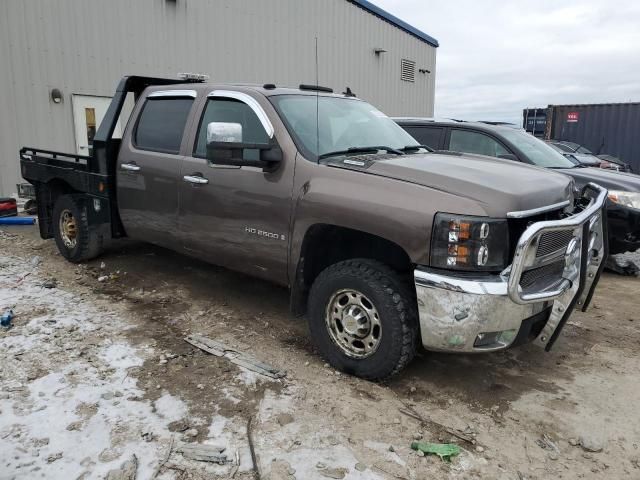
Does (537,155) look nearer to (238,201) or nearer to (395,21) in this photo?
(238,201)

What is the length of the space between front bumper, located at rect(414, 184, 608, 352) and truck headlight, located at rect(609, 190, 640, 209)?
9.02 ft

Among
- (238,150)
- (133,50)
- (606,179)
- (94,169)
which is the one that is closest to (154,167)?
(94,169)

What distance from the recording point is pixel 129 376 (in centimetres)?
341

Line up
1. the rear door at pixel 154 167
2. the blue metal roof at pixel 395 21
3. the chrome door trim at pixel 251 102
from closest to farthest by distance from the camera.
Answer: the chrome door trim at pixel 251 102, the rear door at pixel 154 167, the blue metal roof at pixel 395 21

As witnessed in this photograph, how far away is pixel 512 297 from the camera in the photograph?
9.39ft

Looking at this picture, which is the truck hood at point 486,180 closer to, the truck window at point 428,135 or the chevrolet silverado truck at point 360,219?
the chevrolet silverado truck at point 360,219

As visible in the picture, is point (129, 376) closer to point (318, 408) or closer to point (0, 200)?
point (318, 408)

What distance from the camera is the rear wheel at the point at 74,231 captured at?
18.7 feet

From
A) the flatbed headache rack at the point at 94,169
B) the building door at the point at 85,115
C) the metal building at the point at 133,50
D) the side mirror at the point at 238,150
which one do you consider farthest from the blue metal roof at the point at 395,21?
the side mirror at the point at 238,150

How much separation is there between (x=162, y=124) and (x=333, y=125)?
169 cm

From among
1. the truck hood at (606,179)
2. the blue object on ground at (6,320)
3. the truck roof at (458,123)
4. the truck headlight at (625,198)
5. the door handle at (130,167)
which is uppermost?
the truck roof at (458,123)

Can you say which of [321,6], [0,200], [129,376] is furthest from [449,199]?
[321,6]

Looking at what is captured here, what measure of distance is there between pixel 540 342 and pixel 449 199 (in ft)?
3.67

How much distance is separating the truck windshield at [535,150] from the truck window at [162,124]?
3.72 metres
